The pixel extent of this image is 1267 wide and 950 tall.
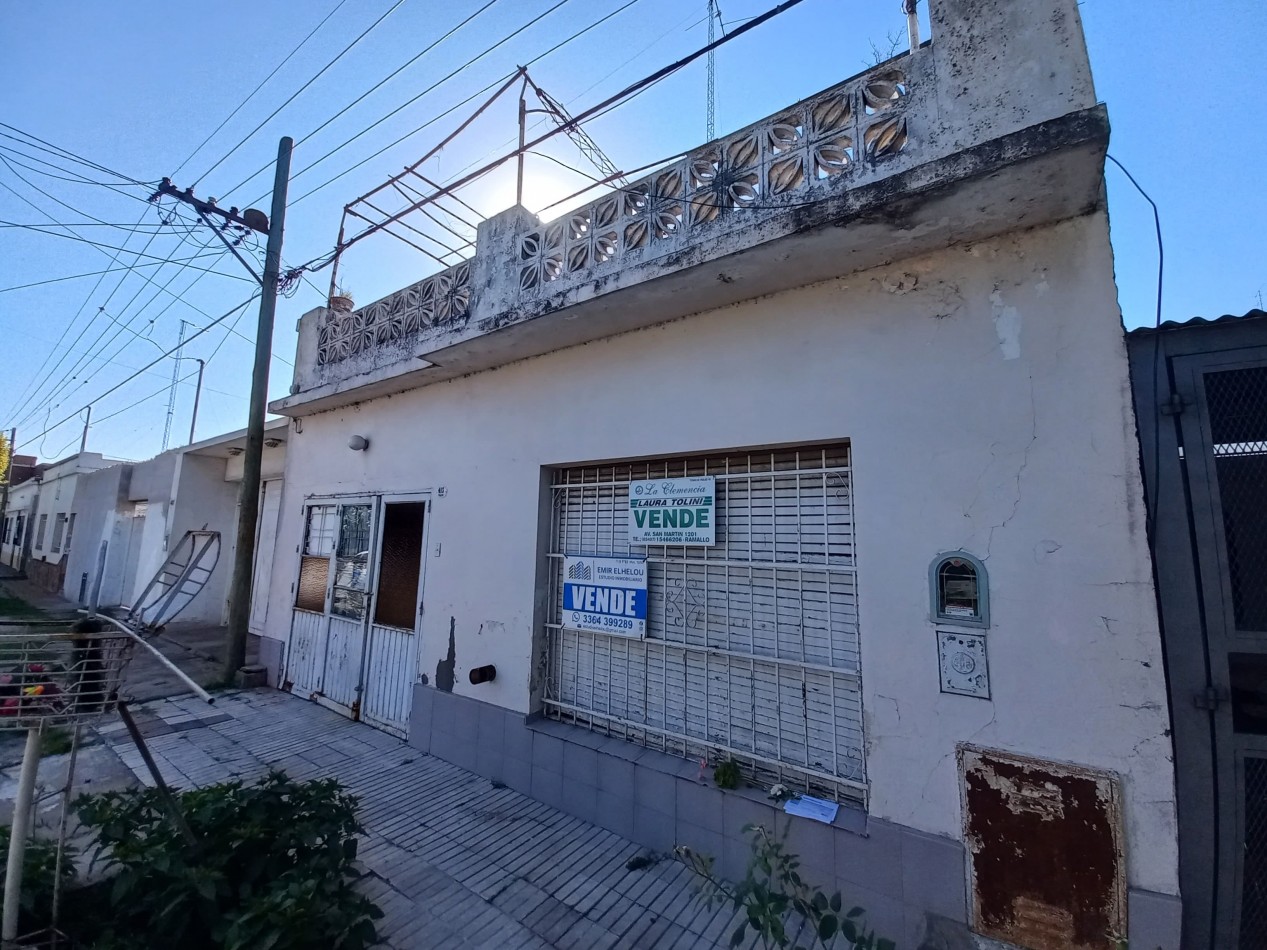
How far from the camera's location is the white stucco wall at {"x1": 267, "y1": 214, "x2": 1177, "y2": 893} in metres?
2.37

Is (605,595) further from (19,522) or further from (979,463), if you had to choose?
(19,522)

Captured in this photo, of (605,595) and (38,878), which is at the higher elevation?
(605,595)

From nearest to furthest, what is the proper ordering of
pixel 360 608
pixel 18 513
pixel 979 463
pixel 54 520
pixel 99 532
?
1. pixel 979 463
2. pixel 360 608
3. pixel 99 532
4. pixel 54 520
5. pixel 18 513

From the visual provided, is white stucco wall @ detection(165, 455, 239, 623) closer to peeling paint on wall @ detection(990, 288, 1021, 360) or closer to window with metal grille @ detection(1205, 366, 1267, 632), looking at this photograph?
peeling paint on wall @ detection(990, 288, 1021, 360)

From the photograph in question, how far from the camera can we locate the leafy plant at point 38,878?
7.88 feet

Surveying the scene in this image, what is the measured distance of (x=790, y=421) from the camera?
3.35 metres

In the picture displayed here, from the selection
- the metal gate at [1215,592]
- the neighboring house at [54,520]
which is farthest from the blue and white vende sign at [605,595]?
the neighboring house at [54,520]

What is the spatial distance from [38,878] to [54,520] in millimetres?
22526

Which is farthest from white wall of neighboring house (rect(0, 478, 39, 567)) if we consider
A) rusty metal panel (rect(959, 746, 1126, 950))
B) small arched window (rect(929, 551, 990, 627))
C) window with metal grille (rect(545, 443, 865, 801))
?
rusty metal panel (rect(959, 746, 1126, 950))

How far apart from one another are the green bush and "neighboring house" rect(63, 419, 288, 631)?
573cm

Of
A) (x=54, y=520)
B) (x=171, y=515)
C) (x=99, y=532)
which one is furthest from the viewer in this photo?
(x=54, y=520)

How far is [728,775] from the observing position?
10.9 feet

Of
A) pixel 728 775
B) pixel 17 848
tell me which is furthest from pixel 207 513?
pixel 728 775

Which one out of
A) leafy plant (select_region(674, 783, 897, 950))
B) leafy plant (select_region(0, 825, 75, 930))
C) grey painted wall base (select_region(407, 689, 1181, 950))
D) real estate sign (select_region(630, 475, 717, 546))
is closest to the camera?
leafy plant (select_region(674, 783, 897, 950))
